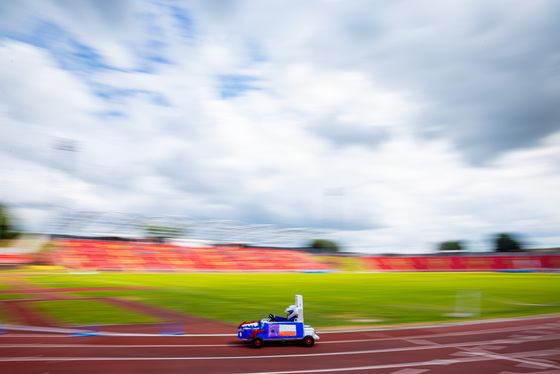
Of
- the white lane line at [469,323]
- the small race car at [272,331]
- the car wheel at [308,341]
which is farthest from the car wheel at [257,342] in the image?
the white lane line at [469,323]

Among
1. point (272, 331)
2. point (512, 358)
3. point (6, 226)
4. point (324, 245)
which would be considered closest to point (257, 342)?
point (272, 331)

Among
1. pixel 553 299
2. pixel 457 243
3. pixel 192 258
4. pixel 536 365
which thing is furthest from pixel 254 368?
pixel 457 243

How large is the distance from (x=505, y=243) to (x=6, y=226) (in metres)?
161

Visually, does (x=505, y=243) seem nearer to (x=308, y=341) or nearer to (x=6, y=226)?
(x=308, y=341)

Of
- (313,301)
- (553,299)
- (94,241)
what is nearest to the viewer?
(313,301)

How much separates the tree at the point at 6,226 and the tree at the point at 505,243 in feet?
501

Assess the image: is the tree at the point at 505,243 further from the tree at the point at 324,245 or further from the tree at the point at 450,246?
the tree at the point at 324,245

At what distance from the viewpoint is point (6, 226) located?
4323 inches

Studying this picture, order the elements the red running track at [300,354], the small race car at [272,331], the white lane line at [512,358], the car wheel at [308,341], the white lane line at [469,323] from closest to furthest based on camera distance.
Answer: the red running track at [300,354], the white lane line at [512,358], the small race car at [272,331], the car wheel at [308,341], the white lane line at [469,323]

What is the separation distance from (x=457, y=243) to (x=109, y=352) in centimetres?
16387

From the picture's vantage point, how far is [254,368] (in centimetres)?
1072

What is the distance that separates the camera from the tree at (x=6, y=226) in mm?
108188

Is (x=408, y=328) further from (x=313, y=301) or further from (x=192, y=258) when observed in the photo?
(x=192, y=258)

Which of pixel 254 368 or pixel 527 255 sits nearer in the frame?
pixel 254 368
